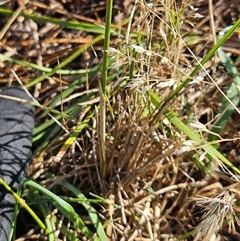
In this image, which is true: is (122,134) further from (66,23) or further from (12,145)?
(66,23)

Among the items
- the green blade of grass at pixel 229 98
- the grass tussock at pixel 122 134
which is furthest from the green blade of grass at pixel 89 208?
the green blade of grass at pixel 229 98

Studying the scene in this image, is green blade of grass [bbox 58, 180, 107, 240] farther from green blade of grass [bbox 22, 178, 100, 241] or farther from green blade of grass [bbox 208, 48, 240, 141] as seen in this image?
green blade of grass [bbox 208, 48, 240, 141]

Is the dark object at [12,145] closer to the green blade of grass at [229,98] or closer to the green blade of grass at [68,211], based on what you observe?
the green blade of grass at [68,211]

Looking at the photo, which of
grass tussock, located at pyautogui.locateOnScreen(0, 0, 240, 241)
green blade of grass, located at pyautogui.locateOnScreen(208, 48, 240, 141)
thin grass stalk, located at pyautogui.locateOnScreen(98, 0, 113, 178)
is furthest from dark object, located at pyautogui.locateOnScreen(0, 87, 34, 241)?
green blade of grass, located at pyautogui.locateOnScreen(208, 48, 240, 141)

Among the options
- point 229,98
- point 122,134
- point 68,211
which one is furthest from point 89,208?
point 229,98

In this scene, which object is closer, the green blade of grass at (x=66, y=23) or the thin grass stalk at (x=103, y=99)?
the thin grass stalk at (x=103, y=99)

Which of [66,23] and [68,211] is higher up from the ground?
[66,23]
